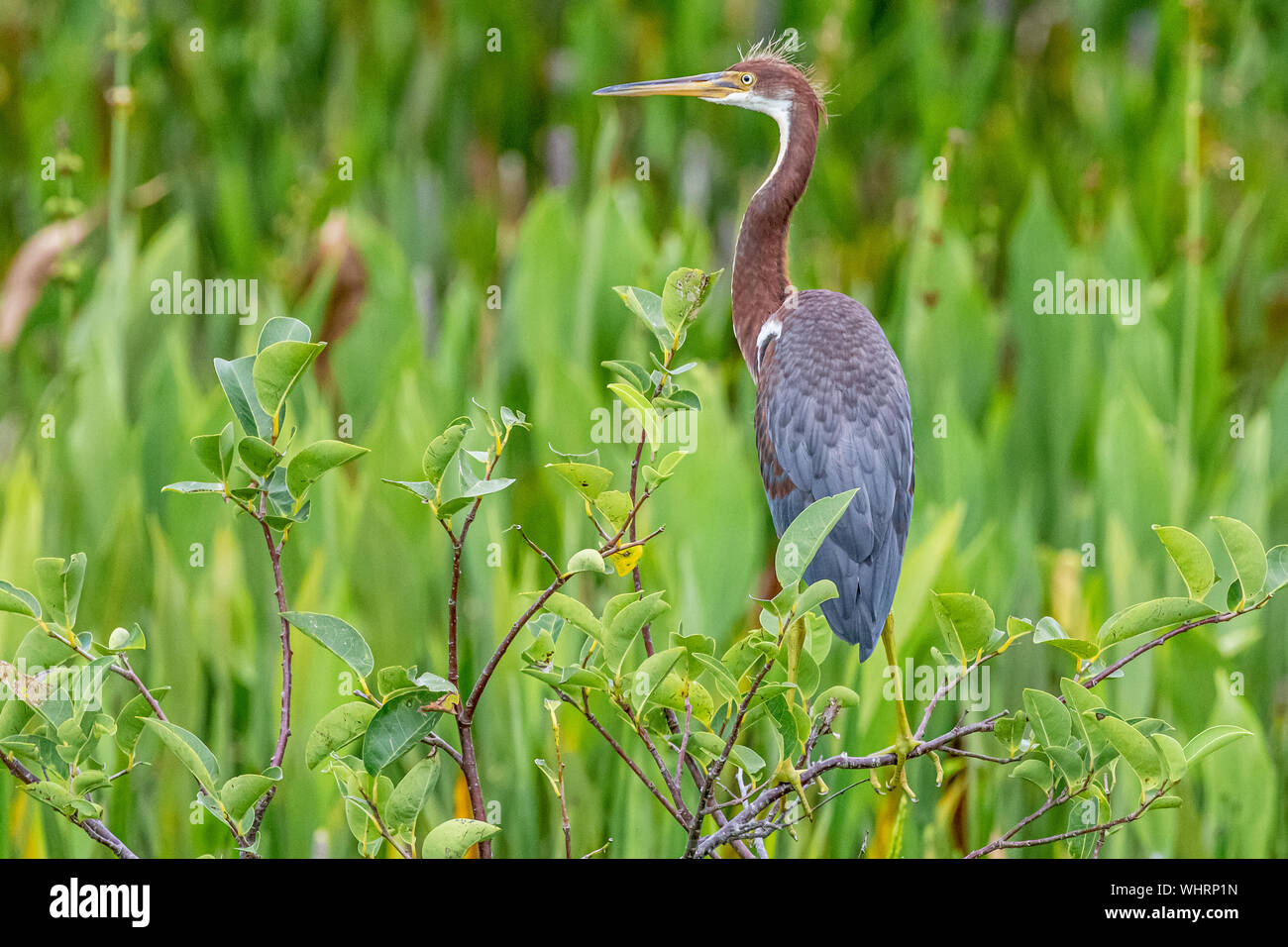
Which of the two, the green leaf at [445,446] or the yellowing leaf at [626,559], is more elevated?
the green leaf at [445,446]

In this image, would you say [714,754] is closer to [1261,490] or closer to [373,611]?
[373,611]

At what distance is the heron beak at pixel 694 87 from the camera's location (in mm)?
745

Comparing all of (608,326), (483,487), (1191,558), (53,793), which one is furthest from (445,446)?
(608,326)

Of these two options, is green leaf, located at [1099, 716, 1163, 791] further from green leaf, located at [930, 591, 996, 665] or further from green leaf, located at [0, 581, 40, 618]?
green leaf, located at [0, 581, 40, 618]

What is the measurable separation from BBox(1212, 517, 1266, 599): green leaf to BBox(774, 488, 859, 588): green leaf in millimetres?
176

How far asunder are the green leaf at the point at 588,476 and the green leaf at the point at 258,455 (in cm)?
12

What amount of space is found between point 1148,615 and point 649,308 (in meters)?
0.27

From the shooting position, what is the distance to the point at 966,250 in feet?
4.24

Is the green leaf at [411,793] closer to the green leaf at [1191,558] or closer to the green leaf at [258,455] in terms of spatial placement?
the green leaf at [258,455]

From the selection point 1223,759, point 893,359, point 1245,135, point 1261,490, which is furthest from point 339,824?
point 1245,135

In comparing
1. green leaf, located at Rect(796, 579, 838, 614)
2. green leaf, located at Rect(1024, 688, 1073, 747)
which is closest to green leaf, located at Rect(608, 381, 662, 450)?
green leaf, located at Rect(796, 579, 838, 614)

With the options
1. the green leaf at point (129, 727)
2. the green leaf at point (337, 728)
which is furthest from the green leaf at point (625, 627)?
the green leaf at point (129, 727)

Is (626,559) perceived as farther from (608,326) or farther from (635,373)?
(608,326)

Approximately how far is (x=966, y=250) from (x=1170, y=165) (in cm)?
39
